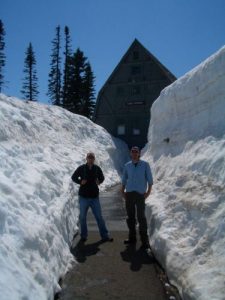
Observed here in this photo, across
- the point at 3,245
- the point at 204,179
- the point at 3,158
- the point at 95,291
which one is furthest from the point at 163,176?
the point at 3,245

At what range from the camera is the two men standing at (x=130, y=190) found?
24.3 ft

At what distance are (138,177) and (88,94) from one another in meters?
35.9

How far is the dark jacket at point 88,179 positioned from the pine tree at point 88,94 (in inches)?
1308

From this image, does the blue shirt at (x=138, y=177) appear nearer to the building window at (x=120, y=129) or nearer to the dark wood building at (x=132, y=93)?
the dark wood building at (x=132, y=93)

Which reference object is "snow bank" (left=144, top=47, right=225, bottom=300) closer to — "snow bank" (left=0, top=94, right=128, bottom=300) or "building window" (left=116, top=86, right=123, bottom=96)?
"snow bank" (left=0, top=94, right=128, bottom=300)

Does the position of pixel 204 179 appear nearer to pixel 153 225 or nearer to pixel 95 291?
pixel 153 225

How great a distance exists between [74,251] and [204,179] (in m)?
2.91

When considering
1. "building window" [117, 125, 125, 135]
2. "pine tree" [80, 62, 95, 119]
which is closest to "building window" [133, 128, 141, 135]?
→ "building window" [117, 125, 125, 135]

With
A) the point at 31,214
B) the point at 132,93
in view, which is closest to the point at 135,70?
the point at 132,93

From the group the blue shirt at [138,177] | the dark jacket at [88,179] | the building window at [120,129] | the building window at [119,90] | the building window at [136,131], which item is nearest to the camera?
the blue shirt at [138,177]

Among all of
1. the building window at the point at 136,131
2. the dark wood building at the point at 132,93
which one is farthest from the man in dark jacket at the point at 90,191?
the building window at the point at 136,131

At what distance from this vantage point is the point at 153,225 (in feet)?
24.9

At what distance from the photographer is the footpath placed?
5.29m

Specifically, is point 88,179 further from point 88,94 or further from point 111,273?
point 88,94
